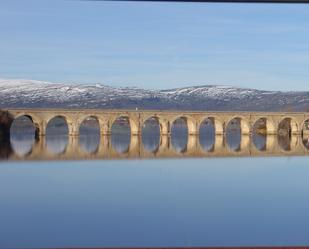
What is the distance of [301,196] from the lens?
54.6 ft

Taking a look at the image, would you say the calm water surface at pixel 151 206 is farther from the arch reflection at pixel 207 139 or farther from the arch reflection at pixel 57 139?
the arch reflection at pixel 207 139

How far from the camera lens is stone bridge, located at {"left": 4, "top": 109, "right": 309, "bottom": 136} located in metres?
54.5

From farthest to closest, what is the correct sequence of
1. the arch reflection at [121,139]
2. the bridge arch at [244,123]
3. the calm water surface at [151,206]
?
the bridge arch at [244,123]
the arch reflection at [121,139]
the calm water surface at [151,206]

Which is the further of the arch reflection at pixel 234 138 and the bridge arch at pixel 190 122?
the bridge arch at pixel 190 122

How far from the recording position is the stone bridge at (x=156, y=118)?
54.5 metres

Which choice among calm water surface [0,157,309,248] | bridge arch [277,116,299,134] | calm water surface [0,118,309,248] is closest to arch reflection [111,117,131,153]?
calm water surface [0,118,309,248]

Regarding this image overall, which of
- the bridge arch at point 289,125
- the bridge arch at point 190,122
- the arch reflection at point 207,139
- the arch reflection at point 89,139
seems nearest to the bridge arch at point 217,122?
the bridge arch at point 190,122

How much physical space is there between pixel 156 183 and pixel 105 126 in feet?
125

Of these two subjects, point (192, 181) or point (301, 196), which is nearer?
point (301, 196)

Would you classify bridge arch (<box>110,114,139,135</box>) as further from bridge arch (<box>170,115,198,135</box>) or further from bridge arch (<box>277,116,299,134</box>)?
bridge arch (<box>277,116,299,134</box>)
